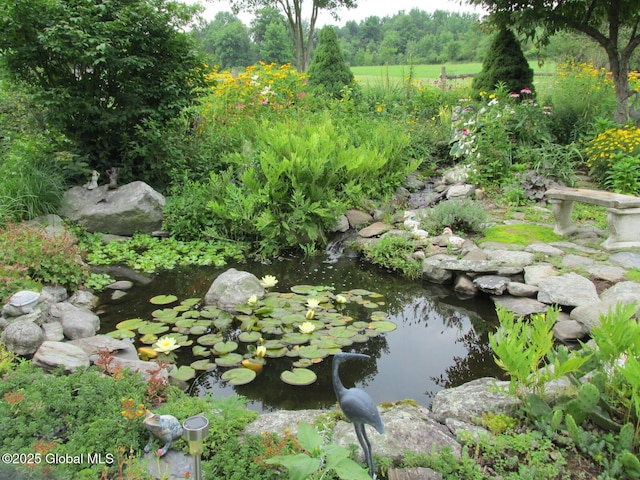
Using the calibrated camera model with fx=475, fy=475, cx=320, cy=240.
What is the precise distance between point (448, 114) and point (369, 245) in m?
5.21

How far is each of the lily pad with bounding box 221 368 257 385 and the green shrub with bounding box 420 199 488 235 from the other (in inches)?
125

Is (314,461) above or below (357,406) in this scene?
below

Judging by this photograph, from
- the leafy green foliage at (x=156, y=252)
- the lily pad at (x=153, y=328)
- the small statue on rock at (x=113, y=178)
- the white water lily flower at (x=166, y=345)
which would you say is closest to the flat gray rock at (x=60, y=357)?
the white water lily flower at (x=166, y=345)

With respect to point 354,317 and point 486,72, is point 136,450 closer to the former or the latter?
point 354,317

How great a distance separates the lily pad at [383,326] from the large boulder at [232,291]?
1093 millimetres

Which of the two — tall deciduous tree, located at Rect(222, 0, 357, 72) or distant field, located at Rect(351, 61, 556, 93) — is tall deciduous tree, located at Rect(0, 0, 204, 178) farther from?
tall deciduous tree, located at Rect(222, 0, 357, 72)

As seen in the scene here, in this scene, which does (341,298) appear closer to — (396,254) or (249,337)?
(249,337)

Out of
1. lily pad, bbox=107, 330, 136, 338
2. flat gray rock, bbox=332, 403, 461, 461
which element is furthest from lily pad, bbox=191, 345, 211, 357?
flat gray rock, bbox=332, 403, 461, 461

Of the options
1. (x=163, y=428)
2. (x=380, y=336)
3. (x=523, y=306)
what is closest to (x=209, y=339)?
(x=380, y=336)

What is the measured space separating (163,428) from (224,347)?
144 centimetres

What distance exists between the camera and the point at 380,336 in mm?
3945

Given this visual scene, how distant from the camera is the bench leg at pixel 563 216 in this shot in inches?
209

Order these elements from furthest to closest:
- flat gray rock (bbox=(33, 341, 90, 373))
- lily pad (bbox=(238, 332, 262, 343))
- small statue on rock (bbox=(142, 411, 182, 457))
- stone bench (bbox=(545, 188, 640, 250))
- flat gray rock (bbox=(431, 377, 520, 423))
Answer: stone bench (bbox=(545, 188, 640, 250)) < lily pad (bbox=(238, 332, 262, 343)) < flat gray rock (bbox=(33, 341, 90, 373)) < flat gray rock (bbox=(431, 377, 520, 423)) < small statue on rock (bbox=(142, 411, 182, 457))

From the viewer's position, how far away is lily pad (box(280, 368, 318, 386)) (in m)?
3.19
